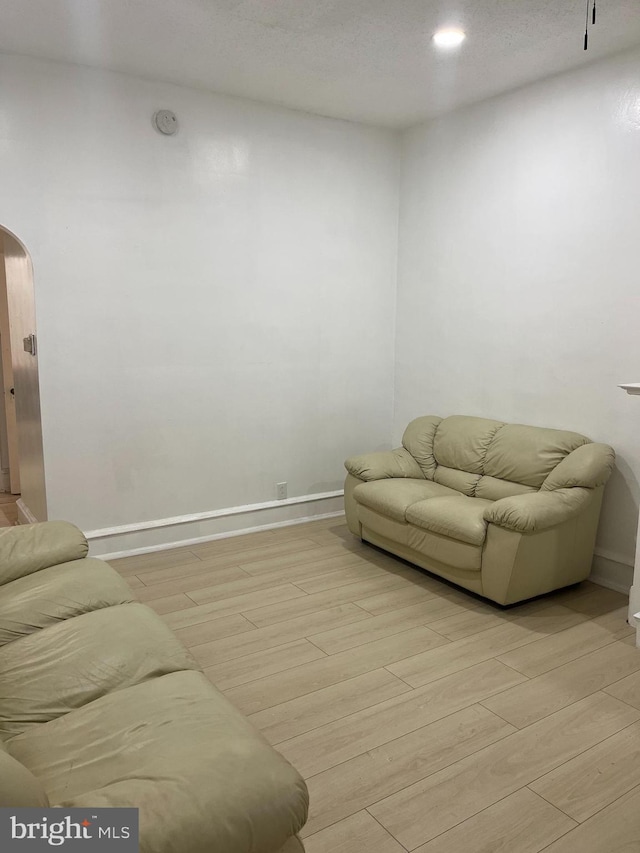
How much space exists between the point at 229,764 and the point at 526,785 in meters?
1.20

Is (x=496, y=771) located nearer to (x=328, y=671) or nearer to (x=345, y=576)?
(x=328, y=671)

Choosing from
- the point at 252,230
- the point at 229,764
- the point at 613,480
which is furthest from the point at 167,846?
the point at 252,230

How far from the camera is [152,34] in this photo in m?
3.24

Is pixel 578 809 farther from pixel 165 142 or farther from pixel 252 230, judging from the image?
pixel 165 142

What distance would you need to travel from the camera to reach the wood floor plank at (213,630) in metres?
3.07

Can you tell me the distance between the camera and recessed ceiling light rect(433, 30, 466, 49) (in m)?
3.18

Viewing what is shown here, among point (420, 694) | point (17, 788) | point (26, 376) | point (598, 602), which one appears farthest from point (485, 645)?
point (26, 376)

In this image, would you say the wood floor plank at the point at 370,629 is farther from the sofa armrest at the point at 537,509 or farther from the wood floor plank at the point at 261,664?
the sofa armrest at the point at 537,509

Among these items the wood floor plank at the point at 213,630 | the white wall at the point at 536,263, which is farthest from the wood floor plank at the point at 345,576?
the white wall at the point at 536,263

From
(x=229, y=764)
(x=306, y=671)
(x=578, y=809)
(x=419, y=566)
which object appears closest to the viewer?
(x=229, y=764)

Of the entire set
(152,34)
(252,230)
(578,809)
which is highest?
(152,34)

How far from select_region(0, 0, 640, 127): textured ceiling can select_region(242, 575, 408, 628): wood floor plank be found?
2961mm

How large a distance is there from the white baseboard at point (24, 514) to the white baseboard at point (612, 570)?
3581mm

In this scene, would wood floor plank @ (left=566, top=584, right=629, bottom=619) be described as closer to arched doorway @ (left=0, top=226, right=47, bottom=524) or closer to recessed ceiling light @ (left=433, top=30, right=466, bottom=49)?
recessed ceiling light @ (left=433, top=30, right=466, bottom=49)
